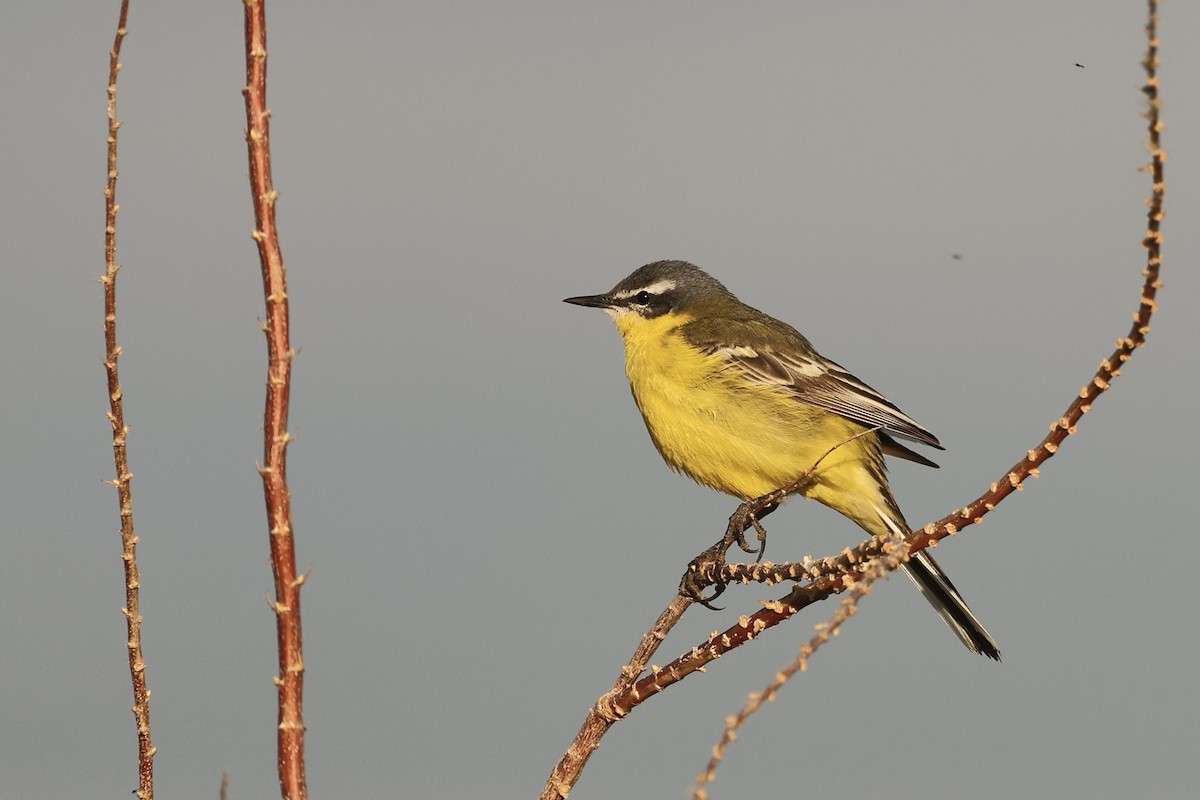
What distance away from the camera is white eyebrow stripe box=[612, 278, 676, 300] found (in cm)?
894

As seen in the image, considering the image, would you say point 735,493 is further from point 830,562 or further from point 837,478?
point 830,562

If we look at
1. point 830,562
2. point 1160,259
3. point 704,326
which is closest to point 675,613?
point 830,562

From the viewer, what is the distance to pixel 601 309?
29.5 feet

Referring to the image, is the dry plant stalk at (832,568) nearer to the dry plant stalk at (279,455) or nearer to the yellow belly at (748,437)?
the dry plant stalk at (279,455)

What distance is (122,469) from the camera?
2.86 meters

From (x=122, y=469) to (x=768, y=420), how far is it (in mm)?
4969

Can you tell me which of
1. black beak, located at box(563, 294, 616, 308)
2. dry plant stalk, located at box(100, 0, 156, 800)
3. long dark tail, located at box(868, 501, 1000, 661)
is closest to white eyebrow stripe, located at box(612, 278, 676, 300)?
black beak, located at box(563, 294, 616, 308)

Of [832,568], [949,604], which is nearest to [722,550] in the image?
[949,604]

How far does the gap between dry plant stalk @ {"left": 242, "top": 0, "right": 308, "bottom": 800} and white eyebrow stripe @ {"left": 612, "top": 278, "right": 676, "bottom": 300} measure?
21.4 feet

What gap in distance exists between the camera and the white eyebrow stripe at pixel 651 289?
8.94 meters

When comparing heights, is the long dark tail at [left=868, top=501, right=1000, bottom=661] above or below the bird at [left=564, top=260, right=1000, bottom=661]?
below

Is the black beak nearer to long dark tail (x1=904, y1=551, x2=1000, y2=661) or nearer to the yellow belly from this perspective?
the yellow belly

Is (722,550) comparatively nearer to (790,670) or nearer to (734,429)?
(734,429)

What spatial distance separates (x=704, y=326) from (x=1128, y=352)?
18.9 feet
